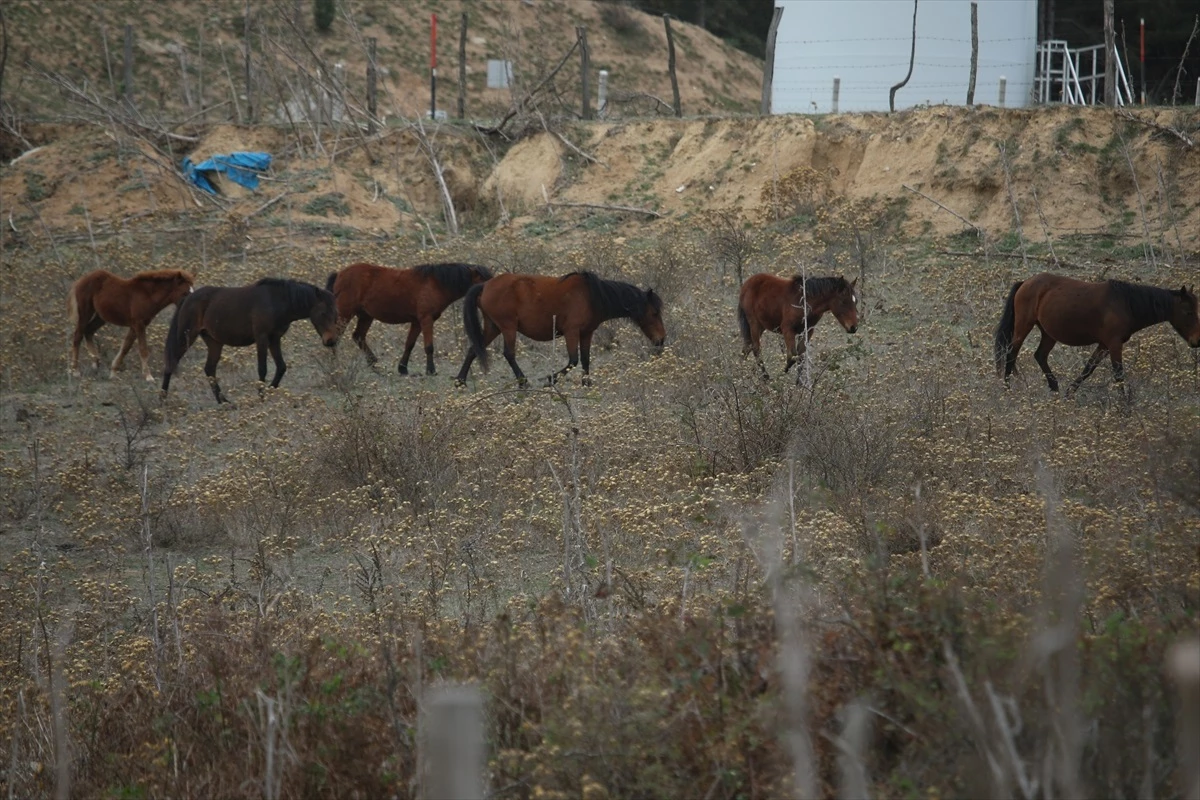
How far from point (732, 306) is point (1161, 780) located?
12769mm

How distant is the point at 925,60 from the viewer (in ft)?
86.9

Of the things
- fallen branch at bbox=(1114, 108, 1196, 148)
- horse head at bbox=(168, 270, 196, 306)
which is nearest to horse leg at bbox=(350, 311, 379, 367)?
horse head at bbox=(168, 270, 196, 306)

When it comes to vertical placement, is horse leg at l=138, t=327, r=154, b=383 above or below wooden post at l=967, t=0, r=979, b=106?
below

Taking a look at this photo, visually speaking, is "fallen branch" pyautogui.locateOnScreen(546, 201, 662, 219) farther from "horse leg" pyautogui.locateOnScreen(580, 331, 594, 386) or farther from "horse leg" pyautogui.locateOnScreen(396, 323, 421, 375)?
"horse leg" pyautogui.locateOnScreen(580, 331, 594, 386)

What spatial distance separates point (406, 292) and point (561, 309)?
2.30 m

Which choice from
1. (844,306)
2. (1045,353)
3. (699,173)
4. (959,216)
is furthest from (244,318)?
(699,173)

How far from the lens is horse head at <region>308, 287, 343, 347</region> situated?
13.8m

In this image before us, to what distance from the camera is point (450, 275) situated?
48.4 feet

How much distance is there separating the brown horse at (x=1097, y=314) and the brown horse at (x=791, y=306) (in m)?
1.70

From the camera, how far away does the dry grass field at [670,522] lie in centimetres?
414

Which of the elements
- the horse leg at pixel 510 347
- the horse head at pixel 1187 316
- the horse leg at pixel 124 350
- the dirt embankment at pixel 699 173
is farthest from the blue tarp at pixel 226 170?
the horse head at pixel 1187 316

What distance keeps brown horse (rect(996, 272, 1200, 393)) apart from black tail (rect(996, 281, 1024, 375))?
1.6 inches

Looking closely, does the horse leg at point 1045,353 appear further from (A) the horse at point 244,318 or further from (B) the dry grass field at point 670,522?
(A) the horse at point 244,318

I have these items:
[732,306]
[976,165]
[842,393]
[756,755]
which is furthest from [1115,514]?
[976,165]
